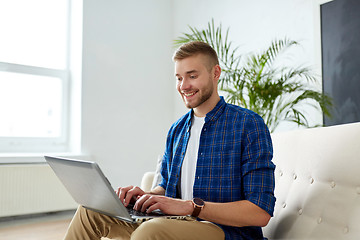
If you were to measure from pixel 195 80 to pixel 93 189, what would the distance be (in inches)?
23.3

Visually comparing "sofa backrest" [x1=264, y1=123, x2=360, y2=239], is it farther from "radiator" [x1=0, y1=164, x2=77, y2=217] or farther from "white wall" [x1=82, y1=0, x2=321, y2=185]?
"radiator" [x1=0, y1=164, x2=77, y2=217]

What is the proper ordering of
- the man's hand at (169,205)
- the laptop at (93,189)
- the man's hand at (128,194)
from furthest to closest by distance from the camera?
the man's hand at (128,194) → the man's hand at (169,205) → the laptop at (93,189)

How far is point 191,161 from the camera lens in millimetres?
1513

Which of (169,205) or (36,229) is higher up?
(169,205)

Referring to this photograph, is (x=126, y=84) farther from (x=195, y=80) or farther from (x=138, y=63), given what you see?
(x=195, y=80)

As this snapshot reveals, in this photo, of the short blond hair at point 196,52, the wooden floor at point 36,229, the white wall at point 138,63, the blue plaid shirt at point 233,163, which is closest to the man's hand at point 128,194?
the blue plaid shirt at point 233,163

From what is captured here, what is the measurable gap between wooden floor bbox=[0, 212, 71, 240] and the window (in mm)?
805

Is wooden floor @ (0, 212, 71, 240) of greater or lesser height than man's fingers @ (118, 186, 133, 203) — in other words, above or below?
below

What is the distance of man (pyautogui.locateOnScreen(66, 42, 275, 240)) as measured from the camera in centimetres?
121

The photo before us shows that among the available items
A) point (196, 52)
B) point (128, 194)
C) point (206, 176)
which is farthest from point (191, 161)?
point (196, 52)

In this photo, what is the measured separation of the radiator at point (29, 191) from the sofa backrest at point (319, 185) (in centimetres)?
290

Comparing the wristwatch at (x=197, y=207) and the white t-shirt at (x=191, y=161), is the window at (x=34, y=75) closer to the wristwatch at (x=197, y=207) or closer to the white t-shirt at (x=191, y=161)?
the white t-shirt at (x=191, y=161)

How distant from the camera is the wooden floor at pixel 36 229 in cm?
309

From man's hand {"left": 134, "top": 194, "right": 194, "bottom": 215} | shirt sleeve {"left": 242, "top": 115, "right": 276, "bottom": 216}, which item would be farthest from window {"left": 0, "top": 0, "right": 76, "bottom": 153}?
shirt sleeve {"left": 242, "top": 115, "right": 276, "bottom": 216}
